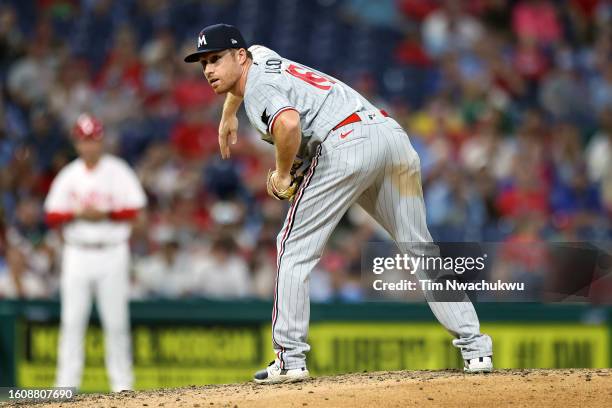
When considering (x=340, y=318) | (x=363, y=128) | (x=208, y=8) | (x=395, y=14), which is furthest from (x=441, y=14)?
(x=363, y=128)

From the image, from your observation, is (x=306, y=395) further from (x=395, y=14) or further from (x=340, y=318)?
(x=395, y=14)

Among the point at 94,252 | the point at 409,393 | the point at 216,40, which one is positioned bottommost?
the point at 409,393

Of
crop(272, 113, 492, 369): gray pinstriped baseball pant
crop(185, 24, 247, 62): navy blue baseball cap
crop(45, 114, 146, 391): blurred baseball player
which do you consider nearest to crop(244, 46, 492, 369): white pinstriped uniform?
crop(272, 113, 492, 369): gray pinstriped baseball pant

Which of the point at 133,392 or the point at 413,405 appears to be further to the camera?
the point at 133,392

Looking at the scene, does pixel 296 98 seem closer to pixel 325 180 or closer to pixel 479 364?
pixel 325 180

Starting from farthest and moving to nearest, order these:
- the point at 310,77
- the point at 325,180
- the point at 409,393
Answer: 1. the point at 310,77
2. the point at 325,180
3. the point at 409,393

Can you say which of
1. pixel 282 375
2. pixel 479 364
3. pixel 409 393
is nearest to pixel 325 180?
pixel 282 375

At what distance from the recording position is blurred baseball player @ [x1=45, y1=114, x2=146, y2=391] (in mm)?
9477

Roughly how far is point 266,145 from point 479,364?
6.72m

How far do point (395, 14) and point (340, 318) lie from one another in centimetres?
546

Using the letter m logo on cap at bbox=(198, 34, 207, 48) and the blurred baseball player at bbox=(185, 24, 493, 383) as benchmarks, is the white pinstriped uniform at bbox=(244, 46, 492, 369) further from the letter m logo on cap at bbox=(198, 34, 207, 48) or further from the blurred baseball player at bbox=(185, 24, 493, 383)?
the letter m logo on cap at bbox=(198, 34, 207, 48)

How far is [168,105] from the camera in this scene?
1312 centimetres

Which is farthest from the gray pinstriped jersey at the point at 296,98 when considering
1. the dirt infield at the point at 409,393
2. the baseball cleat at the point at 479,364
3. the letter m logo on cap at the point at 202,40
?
the baseball cleat at the point at 479,364

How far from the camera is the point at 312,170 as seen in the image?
223 inches
